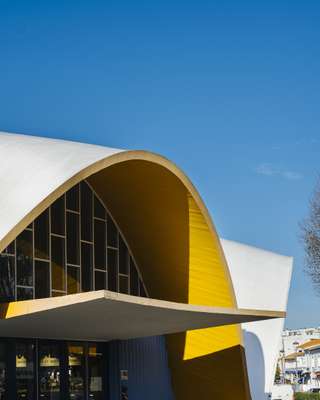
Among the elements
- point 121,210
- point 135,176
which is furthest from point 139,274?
point 135,176

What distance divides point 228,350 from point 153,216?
180 inches

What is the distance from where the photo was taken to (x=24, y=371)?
1964 centimetres

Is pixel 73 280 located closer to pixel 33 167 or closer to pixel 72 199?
pixel 72 199

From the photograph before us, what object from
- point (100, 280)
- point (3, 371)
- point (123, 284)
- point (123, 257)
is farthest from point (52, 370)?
point (123, 257)

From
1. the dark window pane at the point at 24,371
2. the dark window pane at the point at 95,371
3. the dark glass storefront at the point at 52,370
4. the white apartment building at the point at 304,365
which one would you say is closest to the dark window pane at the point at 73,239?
the dark glass storefront at the point at 52,370

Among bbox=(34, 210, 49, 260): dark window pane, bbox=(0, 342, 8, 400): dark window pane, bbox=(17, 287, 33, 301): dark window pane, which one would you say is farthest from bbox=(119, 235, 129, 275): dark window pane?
bbox=(0, 342, 8, 400): dark window pane

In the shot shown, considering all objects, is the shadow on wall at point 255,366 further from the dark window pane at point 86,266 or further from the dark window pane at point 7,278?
the dark window pane at point 7,278

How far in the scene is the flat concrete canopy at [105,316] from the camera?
13711 mm

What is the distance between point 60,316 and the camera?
15.4 meters

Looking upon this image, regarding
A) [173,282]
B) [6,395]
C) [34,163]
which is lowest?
[6,395]

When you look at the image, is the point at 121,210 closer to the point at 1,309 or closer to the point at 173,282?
the point at 173,282

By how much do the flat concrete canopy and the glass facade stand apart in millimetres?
1253

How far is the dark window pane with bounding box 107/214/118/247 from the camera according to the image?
23.0 m

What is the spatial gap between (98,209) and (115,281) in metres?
2.28
